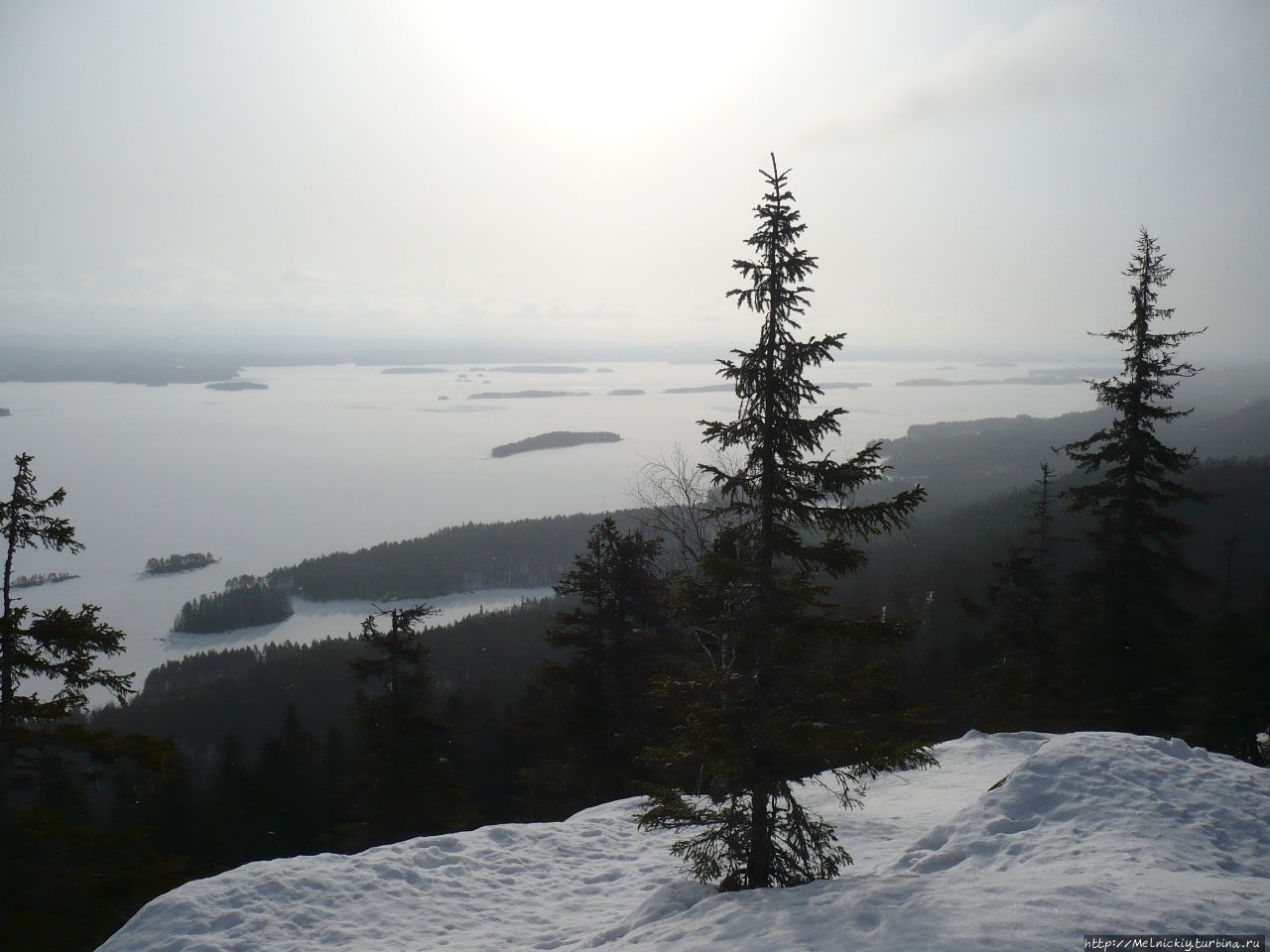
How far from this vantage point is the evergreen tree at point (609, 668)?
702 inches

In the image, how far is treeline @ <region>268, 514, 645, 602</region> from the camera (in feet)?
364

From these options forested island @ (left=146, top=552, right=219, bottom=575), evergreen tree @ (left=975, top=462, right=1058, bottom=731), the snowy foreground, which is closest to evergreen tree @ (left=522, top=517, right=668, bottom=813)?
the snowy foreground

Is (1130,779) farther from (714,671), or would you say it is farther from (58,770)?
(58,770)

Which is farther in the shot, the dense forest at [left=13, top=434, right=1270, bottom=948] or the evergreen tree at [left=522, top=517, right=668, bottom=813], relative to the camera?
the evergreen tree at [left=522, top=517, right=668, bottom=813]

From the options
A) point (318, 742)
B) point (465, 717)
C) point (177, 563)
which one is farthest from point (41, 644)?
point (177, 563)

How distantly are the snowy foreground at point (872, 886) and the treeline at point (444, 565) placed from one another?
97.5 m

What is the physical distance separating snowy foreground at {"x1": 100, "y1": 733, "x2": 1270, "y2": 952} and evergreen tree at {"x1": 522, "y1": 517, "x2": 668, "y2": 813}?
3.86 m

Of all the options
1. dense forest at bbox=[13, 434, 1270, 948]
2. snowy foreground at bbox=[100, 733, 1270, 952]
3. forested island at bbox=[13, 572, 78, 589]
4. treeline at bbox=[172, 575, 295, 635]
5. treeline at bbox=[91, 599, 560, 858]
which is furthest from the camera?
forested island at bbox=[13, 572, 78, 589]

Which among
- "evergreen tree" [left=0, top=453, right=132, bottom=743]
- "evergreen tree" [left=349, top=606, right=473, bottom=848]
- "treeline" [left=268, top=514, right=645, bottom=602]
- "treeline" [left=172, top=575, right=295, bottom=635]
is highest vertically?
"evergreen tree" [left=0, top=453, right=132, bottom=743]

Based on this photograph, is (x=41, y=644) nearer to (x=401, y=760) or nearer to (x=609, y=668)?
(x=401, y=760)

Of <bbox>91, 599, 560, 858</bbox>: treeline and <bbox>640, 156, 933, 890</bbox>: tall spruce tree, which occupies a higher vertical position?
<bbox>640, 156, 933, 890</bbox>: tall spruce tree

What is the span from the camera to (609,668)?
59.4 ft

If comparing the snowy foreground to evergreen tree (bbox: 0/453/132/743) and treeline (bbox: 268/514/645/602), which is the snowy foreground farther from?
treeline (bbox: 268/514/645/602)

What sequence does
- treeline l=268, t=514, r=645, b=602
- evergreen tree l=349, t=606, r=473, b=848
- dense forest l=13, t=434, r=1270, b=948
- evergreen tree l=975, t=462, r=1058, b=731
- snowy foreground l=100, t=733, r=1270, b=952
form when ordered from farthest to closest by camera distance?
treeline l=268, t=514, r=645, b=602 < evergreen tree l=975, t=462, r=1058, b=731 < evergreen tree l=349, t=606, r=473, b=848 < dense forest l=13, t=434, r=1270, b=948 < snowy foreground l=100, t=733, r=1270, b=952
